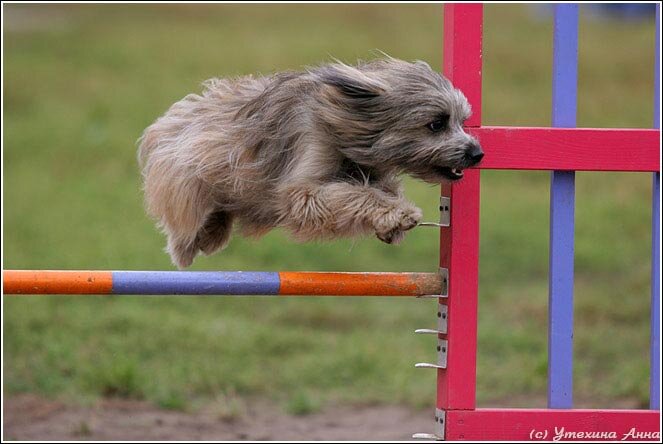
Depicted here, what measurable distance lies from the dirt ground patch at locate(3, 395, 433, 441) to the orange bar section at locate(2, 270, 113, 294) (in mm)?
2045

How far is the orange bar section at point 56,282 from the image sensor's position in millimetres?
4008

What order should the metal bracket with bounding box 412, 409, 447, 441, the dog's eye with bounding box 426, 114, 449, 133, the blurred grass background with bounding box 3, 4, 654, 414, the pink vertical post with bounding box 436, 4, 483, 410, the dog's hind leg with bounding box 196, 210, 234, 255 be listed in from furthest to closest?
the blurred grass background with bounding box 3, 4, 654, 414 < the dog's hind leg with bounding box 196, 210, 234, 255 < the metal bracket with bounding box 412, 409, 447, 441 < the pink vertical post with bounding box 436, 4, 483, 410 < the dog's eye with bounding box 426, 114, 449, 133

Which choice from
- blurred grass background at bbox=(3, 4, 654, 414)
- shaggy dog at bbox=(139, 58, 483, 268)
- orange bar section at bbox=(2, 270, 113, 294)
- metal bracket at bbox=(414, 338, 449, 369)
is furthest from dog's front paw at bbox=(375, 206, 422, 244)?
orange bar section at bbox=(2, 270, 113, 294)

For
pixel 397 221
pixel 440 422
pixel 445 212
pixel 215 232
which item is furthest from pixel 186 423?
pixel 397 221

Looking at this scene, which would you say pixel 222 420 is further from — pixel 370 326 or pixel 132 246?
pixel 132 246

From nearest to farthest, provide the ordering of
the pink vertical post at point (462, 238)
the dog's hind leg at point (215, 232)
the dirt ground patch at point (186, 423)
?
the pink vertical post at point (462, 238), the dog's hind leg at point (215, 232), the dirt ground patch at point (186, 423)

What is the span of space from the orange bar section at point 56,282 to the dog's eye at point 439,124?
1.26 meters

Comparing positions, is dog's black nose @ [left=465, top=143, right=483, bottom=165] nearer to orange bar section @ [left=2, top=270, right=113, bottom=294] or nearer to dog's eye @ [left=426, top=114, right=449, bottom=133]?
dog's eye @ [left=426, top=114, right=449, bottom=133]

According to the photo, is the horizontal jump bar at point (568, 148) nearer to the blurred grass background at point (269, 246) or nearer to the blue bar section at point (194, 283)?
the blurred grass background at point (269, 246)

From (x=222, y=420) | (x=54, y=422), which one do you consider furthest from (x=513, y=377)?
(x=54, y=422)

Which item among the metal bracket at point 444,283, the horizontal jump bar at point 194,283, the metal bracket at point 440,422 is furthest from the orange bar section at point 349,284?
the metal bracket at point 440,422

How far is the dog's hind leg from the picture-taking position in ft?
15.1

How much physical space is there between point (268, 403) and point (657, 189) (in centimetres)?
316

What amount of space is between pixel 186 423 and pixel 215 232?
1.99 m
